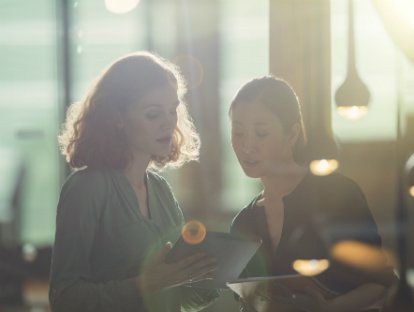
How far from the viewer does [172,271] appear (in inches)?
90.5

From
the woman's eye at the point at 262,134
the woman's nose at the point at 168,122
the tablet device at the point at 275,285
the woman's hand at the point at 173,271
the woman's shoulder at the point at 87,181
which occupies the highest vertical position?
the woman's nose at the point at 168,122

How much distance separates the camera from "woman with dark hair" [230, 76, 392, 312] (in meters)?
2.63

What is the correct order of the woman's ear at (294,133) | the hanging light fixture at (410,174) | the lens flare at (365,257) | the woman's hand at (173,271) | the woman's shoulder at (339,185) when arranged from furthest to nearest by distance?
1. the woman's ear at (294,133)
2. the woman's shoulder at (339,185)
3. the lens flare at (365,257)
4. the hanging light fixture at (410,174)
5. the woman's hand at (173,271)

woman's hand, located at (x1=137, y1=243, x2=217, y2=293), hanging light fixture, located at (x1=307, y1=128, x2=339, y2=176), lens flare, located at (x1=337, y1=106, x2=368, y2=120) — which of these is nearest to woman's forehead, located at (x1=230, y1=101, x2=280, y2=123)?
woman's hand, located at (x1=137, y1=243, x2=217, y2=293)

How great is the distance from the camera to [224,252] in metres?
2.35

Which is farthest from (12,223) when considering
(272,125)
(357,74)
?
(272,125)

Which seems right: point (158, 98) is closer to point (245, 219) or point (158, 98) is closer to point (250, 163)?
point (250, 163)

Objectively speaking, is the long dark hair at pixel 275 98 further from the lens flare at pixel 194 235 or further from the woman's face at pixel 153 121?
the lens flare at pixel 194 235

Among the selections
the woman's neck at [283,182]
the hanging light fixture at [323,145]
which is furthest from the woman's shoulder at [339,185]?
the hanging light fixture at [323,145]

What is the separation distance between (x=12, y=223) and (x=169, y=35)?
73.4 inches

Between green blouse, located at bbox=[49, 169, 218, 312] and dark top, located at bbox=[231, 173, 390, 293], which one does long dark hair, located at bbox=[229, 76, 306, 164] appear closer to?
dark top, located at bbox=[231, 173, 390, 293]

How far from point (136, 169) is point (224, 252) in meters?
0.40

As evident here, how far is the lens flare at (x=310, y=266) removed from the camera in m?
2.46

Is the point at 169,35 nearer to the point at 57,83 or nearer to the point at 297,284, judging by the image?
the point at 57,83
